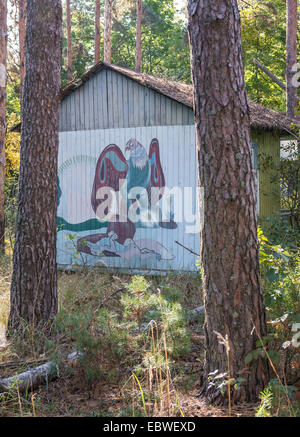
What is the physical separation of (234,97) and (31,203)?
10.5 ft

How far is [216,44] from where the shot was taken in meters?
4.20

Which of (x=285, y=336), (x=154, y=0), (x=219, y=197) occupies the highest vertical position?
(x=154, y=0)

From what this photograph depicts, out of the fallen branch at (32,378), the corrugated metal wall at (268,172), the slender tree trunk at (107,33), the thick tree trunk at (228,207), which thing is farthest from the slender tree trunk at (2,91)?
the slender tree trunk at (107,33)

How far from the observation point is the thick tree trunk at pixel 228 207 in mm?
4145

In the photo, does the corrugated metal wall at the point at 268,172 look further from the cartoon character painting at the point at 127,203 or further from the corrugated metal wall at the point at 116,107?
the cartoon character painting at the point at 127,203

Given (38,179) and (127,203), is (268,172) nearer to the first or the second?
(127,203)

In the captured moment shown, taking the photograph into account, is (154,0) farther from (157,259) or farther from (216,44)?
(216,44)

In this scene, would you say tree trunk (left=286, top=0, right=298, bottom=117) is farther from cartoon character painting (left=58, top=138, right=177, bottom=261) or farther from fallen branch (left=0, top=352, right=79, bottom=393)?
fallen branch (left=0, top=352, right=79, bottom=393)

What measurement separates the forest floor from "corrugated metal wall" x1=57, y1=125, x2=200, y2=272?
12.0 feet

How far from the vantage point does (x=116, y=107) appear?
1098cm

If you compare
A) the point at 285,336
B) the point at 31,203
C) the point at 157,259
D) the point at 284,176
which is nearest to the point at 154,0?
the point at 284,176

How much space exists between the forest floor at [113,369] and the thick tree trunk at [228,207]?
1.34ft

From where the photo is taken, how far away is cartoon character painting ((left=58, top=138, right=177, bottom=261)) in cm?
1041

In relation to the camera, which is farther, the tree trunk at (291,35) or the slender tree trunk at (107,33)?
the slender tree trunk at (107,33)
